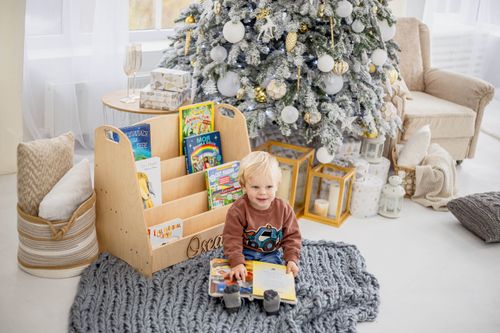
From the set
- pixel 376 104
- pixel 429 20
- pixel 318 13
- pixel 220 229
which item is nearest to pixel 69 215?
pixel 220 229

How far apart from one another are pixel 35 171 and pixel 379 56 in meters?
1.69

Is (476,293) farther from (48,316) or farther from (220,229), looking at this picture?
(48,316)

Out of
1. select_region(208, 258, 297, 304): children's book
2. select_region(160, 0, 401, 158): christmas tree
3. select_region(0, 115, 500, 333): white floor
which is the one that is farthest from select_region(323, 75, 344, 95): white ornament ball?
select_region(208, 258, 297, 304): children's book

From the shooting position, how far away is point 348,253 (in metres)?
2.67

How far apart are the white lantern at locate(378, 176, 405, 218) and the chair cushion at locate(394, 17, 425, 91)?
3.97 ft

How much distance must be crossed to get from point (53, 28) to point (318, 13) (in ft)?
5.28

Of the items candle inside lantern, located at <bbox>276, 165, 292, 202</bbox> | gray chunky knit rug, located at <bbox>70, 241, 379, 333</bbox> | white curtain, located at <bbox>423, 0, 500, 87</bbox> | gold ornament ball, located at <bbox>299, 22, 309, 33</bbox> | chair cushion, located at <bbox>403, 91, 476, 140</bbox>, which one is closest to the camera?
gray chunky knit rug, located at <bbox>70, 241, 379, 333</bbox>

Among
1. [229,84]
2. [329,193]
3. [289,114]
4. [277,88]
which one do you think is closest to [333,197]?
[329,193]

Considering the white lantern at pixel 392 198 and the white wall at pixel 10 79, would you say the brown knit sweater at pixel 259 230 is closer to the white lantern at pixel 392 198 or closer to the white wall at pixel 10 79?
the white lantern at pixel 392 198

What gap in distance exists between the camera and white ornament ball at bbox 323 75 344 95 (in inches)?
109

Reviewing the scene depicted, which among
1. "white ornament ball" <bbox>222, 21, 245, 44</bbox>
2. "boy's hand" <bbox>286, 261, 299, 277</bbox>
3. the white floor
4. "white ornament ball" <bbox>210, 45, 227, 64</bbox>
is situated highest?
"white ornament ball" <bbox>222, 21, 245, 44</bbox>

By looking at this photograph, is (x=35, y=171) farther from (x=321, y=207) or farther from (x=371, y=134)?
(x=371, y=134)

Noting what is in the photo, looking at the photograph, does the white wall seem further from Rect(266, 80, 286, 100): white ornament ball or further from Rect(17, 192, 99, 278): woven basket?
Rect(266, 80, 286, 100): white ornament ball

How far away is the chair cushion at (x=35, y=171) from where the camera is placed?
2340 mm
